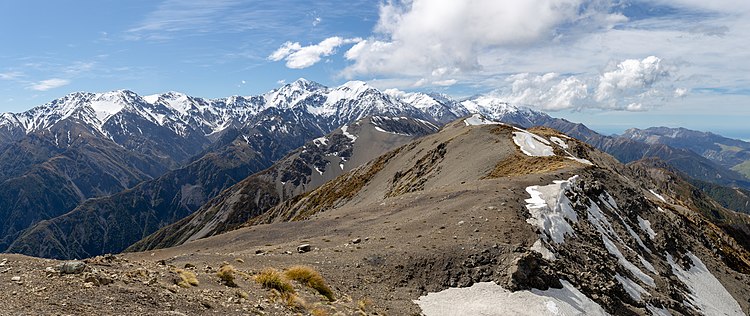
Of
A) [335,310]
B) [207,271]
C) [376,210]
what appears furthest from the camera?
[376,210]

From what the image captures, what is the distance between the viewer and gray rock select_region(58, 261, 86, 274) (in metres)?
16.0

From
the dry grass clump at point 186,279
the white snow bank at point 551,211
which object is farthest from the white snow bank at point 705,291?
the dry grass clump at point 186,279

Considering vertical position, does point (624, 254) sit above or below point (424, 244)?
below

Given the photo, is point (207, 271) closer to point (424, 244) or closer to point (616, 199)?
point (424, 244)

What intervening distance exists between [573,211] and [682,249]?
827 inches

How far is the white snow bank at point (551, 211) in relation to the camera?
1388 inches

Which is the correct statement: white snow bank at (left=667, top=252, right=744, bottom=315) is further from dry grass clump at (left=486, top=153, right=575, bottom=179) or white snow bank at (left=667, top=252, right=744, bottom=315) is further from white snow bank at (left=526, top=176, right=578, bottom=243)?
dry grass clump at (left=486, top=153, right=575, bottom=179)

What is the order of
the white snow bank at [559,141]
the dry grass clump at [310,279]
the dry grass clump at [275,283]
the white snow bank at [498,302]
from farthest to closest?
the white snow bank at [559,141] → the white snow bank at [498,302] → the dry grass clump at [310,279] → the dry grass clump at [275,283]

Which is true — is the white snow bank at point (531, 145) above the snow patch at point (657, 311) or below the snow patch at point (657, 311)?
above

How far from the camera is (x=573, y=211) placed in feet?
140

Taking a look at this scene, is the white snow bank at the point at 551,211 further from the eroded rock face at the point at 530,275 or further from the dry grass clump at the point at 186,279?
the dry grass clump at the point at 186,279

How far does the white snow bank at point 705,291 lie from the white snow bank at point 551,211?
12.7 metres

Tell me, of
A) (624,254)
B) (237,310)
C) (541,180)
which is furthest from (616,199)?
(237,310)

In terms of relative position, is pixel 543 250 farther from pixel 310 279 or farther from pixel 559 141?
pixel 559 141
